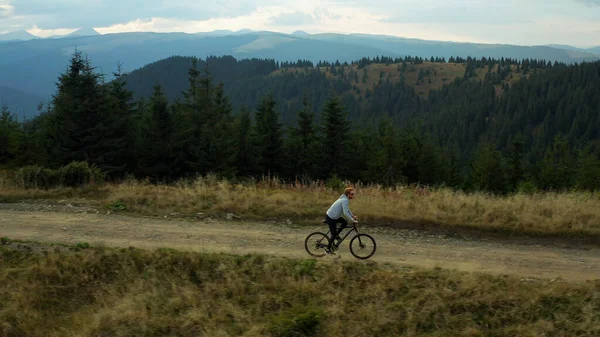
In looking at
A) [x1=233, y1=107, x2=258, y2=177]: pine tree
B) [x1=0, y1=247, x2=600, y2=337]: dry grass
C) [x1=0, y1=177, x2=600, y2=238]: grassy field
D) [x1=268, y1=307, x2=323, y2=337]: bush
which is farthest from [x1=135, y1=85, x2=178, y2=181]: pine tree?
[x1=268, y1=307, x2=323, y2=337]: bush

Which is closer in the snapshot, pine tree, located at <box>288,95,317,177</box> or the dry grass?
the dry grass

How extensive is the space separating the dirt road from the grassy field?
0.66 meters

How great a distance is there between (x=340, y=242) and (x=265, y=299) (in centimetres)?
244

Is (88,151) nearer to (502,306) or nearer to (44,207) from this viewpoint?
(44,207)

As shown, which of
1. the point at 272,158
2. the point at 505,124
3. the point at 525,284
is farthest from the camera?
the point at 505,124

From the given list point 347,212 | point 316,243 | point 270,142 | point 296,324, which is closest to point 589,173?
point 270,142

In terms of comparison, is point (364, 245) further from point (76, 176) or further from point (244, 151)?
point (244, 151)

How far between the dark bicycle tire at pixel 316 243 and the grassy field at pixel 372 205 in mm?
2056

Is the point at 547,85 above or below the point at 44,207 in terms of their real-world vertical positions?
above

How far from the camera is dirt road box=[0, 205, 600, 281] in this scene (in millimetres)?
8758

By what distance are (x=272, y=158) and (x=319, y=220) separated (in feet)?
106

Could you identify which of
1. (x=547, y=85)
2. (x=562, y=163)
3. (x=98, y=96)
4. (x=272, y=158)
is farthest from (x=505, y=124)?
(x=98, y=96)

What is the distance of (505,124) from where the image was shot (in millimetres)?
164500

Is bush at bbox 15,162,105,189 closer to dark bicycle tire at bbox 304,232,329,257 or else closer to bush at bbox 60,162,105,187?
bush at bbox 60,162,105,187
